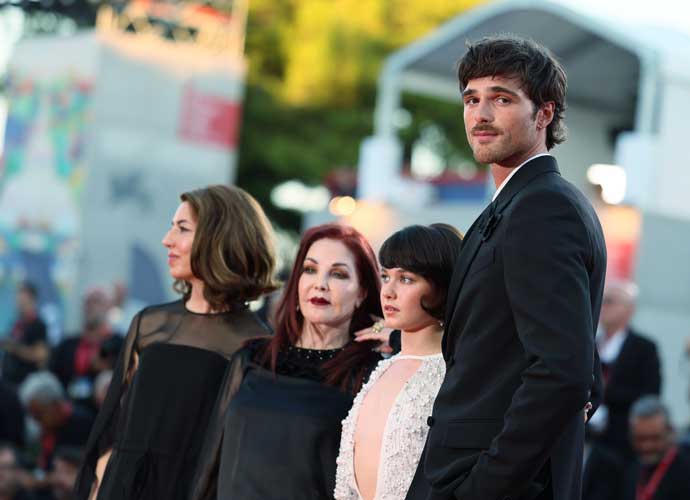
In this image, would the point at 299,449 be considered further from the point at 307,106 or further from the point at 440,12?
the point at 440,12

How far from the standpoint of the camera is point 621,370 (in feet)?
24.2

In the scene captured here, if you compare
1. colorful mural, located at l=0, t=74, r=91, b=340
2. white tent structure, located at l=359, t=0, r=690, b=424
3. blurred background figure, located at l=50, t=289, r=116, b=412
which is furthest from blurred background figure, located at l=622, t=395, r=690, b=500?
colorful mural, located at l=0, t=74, r=91, b=340

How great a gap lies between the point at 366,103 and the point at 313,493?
2184cm

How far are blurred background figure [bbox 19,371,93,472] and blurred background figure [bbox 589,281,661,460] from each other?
370 cm

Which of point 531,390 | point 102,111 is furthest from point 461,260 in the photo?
point 102,111

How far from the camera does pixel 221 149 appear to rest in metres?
20.7

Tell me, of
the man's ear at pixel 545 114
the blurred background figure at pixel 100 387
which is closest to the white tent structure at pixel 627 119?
the blurred background figure at pixel 100 387

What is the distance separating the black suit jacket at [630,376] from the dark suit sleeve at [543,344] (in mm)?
4583

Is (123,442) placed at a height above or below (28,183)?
below

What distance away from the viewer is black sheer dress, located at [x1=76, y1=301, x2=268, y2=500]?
4.86 meters

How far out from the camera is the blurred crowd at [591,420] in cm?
703

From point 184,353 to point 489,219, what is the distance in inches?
84.4

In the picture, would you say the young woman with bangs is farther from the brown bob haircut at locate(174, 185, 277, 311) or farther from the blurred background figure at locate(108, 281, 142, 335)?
the blurred background figure at locate(108, 281, 142, 335)

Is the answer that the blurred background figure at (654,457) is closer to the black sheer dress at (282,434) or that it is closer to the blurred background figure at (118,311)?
the black sheer dress at (282,434)
